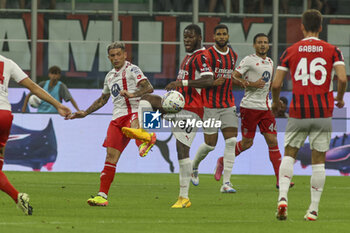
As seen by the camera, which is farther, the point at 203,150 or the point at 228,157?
the point at 228,157

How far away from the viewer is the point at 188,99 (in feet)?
37.2

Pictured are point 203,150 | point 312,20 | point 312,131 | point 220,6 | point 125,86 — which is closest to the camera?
point 312,20

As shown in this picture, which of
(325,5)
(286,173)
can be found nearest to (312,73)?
(286,173)

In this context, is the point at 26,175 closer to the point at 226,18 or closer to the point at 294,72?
the point at 226,18

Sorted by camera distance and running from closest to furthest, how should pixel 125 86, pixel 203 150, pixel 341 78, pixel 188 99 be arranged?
1. pixel 341 78
2. pixel 125 86
3. pixel 188 99
4. pixel 203 150

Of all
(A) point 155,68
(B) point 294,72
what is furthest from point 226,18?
(B) point 294,72

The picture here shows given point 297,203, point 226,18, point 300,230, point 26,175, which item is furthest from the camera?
point 226,18

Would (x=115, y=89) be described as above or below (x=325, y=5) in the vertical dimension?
below

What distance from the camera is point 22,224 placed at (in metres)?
8.56

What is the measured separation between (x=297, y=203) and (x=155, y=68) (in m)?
9.43

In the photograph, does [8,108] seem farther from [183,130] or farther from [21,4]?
[21,4]

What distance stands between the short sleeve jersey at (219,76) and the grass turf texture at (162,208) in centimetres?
125

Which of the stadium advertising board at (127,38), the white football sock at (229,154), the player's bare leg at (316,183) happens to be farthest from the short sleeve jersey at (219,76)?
the stadium advertising board at (127,38)

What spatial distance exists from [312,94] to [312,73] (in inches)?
8.1
